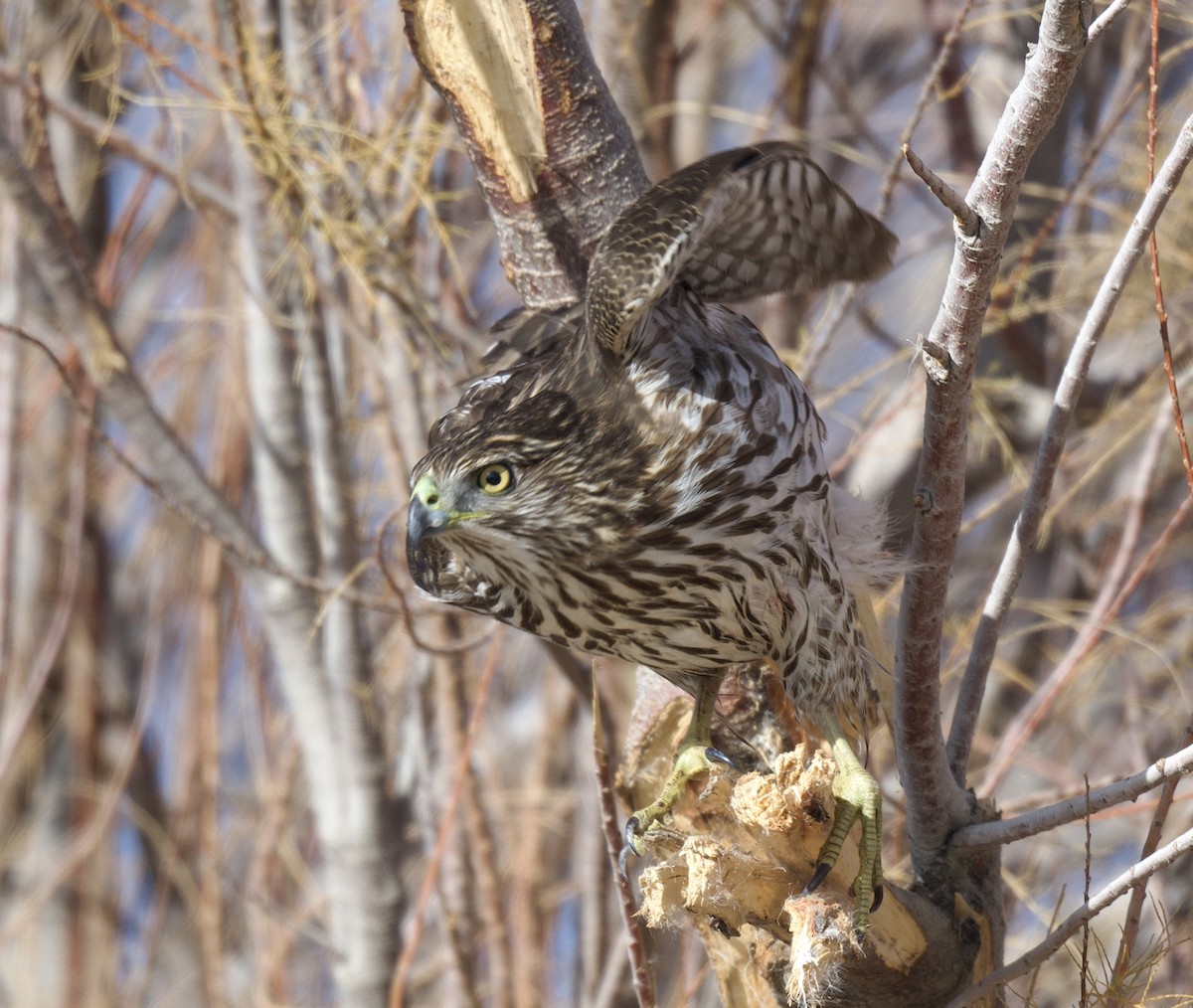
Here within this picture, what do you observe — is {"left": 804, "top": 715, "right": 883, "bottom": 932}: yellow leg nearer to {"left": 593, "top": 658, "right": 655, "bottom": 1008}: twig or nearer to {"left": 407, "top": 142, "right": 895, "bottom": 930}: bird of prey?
{"left": 407, "top": 142, "right": 895, "bottom": 930}: bird of prey

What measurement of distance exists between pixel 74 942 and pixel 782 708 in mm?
5190

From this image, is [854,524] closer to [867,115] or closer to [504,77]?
[504,77]

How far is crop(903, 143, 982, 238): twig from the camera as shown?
1.57 m

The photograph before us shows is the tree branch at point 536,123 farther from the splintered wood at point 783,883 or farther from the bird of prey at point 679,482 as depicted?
the splintered wood at point 783,883

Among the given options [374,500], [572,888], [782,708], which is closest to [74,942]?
[572,888]

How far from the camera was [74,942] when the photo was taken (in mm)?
6645

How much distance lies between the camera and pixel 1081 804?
1.97m

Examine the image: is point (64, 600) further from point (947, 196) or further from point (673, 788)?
point (947, 196)

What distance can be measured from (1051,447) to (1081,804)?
0.53 m

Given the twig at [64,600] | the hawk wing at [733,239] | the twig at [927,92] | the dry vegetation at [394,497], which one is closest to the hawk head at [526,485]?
the hawk wing at [733,239]

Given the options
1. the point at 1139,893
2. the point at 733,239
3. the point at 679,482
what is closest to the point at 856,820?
the point at 1139,893

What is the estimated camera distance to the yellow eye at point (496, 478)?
7.28 feet

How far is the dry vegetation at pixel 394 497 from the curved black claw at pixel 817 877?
0.19m

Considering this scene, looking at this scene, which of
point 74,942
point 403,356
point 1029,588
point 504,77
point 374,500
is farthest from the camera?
point 74,942
